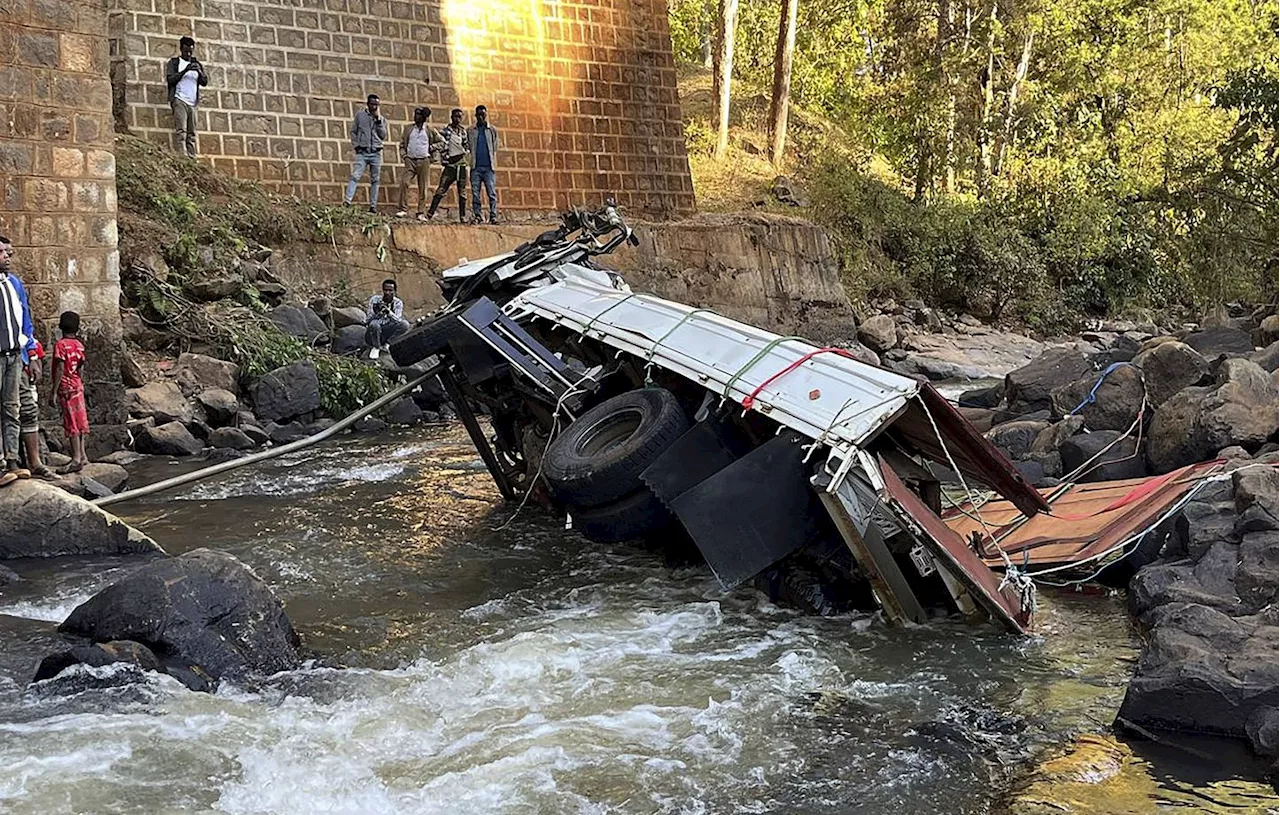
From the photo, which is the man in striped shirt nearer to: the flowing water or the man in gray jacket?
the flowing water

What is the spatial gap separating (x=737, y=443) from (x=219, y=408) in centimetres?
818

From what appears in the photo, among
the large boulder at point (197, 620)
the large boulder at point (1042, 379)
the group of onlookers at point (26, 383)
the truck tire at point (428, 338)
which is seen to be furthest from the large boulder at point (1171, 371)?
the group of onlookers at point (26, 383)

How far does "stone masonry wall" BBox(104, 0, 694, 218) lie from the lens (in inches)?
788

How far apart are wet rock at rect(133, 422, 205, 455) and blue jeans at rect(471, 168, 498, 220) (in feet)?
28.7

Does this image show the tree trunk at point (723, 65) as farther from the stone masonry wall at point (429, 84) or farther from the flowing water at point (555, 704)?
the flowing water at point (555, 704)

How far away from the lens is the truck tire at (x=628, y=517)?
8531 millimetres

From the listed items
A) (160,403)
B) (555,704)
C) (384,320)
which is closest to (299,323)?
(384,320)

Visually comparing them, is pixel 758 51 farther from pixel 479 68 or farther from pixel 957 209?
pixel 479 68

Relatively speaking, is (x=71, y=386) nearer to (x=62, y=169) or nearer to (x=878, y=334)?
(x=62, y=169)

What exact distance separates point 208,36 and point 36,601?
13.9m

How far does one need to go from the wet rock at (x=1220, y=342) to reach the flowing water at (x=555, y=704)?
252 inches

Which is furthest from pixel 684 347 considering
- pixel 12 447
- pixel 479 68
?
pixel 479 68

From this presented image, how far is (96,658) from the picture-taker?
6.44 meters

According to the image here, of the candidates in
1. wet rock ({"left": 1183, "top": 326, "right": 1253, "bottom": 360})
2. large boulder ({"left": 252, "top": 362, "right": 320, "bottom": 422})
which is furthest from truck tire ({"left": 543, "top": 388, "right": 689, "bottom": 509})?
wet rock ({"left": 1183, "top": 326, "right": 1253, "bottom": 360})
